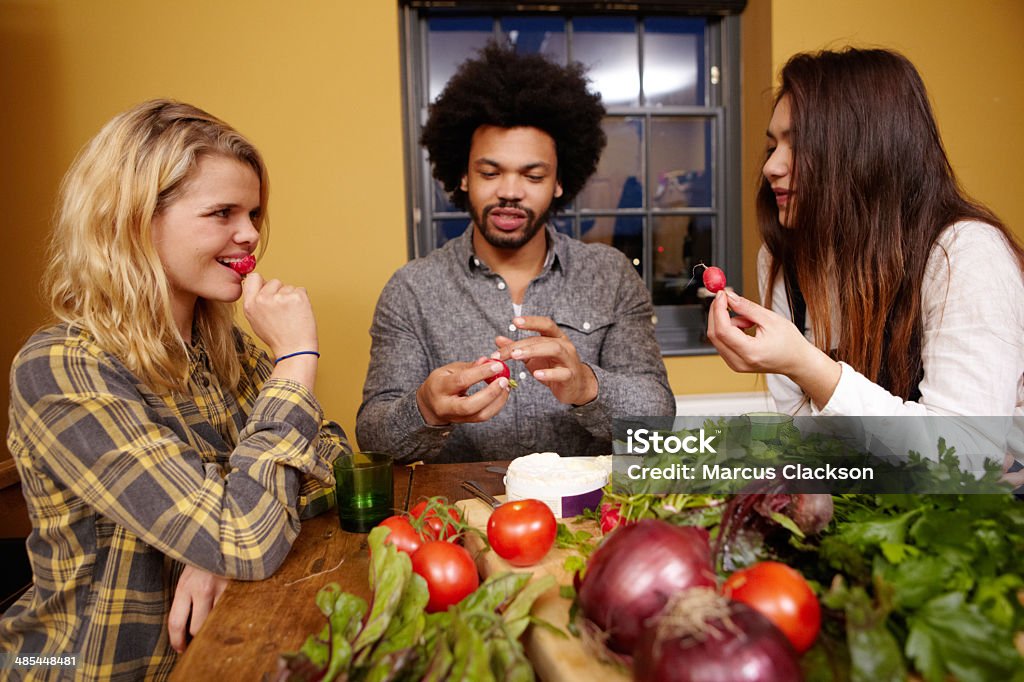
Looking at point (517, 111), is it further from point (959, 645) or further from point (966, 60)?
point (966, 60)

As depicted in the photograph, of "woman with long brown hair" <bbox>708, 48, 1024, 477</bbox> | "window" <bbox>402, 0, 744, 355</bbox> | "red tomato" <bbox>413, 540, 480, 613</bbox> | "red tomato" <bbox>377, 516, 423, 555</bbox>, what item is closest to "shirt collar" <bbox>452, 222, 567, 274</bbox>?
"woman with long brown hair" <bbox>708, 48, 1024, 477</bbox>

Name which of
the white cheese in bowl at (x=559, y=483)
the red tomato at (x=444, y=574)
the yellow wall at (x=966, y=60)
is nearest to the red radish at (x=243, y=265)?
the white cheese in bowl at (x=559, y=483)

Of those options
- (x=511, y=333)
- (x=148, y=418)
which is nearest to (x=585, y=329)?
(x=511, y=333)

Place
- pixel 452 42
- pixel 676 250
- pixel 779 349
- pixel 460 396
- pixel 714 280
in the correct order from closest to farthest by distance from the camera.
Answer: pixel 779 349 → pixel 714 280 → pixel 460 396 → pixel 452 42 → pixel 676 250

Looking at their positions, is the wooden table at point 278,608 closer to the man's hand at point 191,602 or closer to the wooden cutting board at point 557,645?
the man's hand at point 191,602

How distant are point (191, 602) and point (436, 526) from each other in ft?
1.35

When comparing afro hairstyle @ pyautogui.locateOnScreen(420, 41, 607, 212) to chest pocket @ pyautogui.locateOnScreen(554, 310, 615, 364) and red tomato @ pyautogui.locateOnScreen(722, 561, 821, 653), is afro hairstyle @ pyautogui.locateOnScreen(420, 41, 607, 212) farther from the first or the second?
red tomato @ pyautogui.locateOnScreen(722, 561, 821, 653)

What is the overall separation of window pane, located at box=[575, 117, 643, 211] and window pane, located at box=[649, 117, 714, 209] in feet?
0.26

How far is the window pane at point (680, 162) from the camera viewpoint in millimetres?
3555

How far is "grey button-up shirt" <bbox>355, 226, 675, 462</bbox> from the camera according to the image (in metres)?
2.18

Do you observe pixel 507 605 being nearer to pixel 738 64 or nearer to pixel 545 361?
pixel 545 361

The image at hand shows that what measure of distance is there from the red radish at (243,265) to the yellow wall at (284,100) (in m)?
1.69

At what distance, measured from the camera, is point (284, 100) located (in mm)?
3057

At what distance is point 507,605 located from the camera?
2.70 feet
